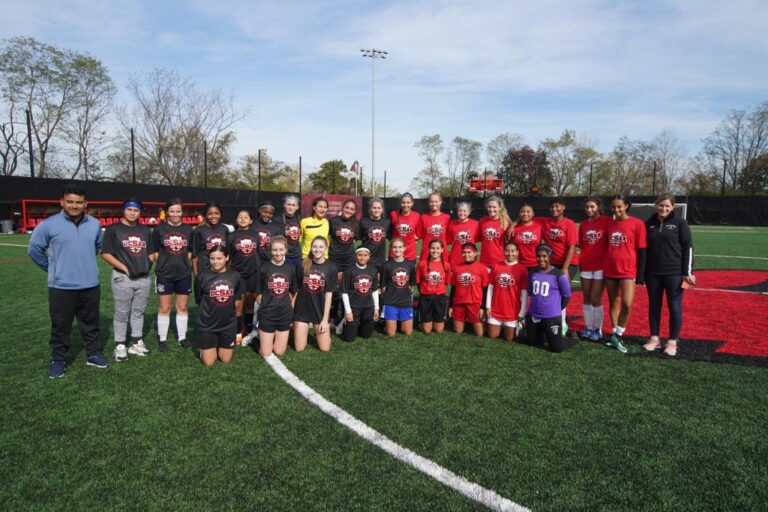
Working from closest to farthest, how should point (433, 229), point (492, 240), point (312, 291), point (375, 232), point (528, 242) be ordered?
point (312, 291), point (528, 242), point (492, 240), point (375, 232), point (433, 229)

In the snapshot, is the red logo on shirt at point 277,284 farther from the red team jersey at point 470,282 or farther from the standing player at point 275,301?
the red team jersey at point 470,282

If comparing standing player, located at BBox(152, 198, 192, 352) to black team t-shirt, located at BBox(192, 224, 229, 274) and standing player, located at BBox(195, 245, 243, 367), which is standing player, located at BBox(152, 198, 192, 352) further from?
standing player, located at BBox(195, 245, 243, 367)

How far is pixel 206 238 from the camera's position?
5730mm

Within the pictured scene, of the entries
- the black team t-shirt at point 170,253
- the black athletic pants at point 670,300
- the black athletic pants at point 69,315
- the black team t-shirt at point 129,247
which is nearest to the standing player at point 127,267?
the black team t-shirt at point 129,247

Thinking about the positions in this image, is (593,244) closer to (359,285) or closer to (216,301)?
(359,285)

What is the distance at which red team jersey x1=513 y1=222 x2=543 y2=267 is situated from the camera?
6184mm

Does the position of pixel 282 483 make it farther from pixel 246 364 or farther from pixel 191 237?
pixel 191 237

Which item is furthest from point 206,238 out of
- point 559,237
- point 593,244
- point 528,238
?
point 593,244

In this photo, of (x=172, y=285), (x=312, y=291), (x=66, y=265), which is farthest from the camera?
(x=312, y=291)

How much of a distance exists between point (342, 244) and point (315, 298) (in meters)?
1.08

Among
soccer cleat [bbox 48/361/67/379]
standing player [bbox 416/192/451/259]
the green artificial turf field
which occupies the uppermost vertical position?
standing player [bbox 416/192/451/259]

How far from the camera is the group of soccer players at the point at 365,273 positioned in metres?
5.19

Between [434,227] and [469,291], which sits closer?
[469,291]

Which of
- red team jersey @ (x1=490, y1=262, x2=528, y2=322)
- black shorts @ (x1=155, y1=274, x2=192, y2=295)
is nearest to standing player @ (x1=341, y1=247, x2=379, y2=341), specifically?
red team jersey @ (x1=490, y1=262, x2=528, y2=322)
